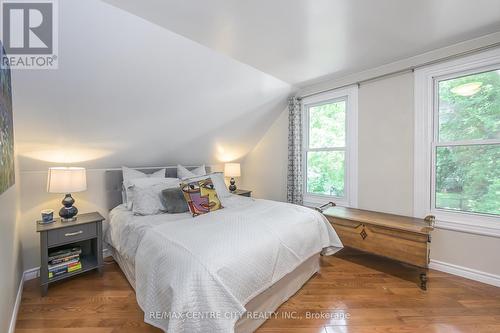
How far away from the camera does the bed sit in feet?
3.92

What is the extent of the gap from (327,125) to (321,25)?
1.72 m

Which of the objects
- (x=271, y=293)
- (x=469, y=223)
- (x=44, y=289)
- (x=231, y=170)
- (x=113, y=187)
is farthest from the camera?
(x=231, y=170)

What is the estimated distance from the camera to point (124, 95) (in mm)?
2076

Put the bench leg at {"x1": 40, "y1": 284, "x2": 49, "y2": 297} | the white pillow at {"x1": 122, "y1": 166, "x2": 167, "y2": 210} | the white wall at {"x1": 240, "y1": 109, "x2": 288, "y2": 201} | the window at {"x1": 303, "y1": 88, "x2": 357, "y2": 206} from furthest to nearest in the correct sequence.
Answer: the white wall at {"x1": 240, "y1": 109, "x2": 288, "y2": 201} < the window at {"x1": 303, "y1": 88, "x2": 357, "y2": 206} < the white pillow at {"x1": 122, "y1": 166, "x2": 167, "y2": 210} < the bench leg at {"x1": 40, "y1": 284, "x2": 49, "y2": 297}

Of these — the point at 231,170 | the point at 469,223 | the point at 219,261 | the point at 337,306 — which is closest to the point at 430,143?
the point at 469,223

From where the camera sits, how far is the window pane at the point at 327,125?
3.14 metres

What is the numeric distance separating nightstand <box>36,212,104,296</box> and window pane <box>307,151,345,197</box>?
9.45 ft

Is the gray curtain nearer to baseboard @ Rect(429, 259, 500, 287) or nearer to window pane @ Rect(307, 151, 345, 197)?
window pane @ Rect(307, 151, 345, 197)

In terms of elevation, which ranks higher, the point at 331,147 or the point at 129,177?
the point at 331,147

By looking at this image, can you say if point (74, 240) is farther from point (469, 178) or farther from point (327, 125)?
point (469, 178)

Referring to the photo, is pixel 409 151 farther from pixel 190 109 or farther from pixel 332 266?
pixel 190 109

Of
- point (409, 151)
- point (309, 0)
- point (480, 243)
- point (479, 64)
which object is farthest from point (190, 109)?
point (480, 243)

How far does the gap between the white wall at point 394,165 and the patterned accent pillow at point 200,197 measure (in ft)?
6.27

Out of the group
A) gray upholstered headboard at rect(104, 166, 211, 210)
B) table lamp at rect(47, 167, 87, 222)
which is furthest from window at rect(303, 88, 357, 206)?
table lamp at rect(47, 167, 87, 222)
